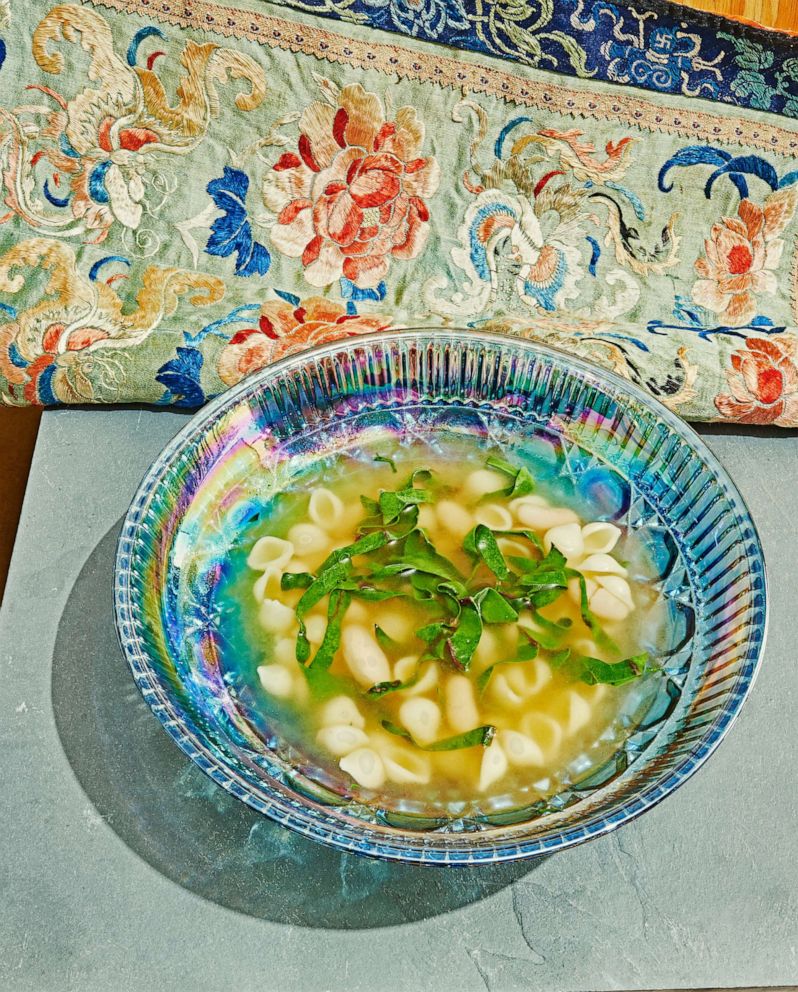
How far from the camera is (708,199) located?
3.30 ft

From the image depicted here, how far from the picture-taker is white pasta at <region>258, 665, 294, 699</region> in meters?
0.64

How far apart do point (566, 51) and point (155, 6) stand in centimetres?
42

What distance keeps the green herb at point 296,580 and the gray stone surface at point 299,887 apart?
15 cm

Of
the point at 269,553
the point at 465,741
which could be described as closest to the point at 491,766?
the point at 465,741

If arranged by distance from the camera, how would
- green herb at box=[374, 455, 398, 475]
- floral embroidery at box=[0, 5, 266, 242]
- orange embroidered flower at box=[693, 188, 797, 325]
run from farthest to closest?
orange embroidered flower at box=[693, 188, 797, 325], floral embroidery at box=[0, 5, 266, 242], green herb at box=[374, 455, 398, 475]

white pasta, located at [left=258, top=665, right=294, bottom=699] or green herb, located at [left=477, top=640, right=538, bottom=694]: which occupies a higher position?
green herb, located at [left=477, top=640, right=538, bottom=694]

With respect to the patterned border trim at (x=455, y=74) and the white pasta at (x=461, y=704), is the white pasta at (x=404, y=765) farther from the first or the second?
the patterned border trim at (x=455, y=74)

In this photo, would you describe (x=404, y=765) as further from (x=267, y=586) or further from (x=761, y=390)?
(x=761, y=390)

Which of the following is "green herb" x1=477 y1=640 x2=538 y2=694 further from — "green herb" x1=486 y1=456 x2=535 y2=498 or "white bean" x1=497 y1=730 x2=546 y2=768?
"green herb" x1=486 y1=456 x2=535 y2=498

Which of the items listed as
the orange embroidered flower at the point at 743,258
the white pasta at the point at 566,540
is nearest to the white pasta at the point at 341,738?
the white pasta at the point at 566,540

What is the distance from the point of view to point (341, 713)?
0.62m

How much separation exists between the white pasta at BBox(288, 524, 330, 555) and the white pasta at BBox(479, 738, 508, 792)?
209 millimetres

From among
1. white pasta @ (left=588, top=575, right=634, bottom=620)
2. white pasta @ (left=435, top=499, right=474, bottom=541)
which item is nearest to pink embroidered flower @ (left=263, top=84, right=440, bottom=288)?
white pasta @ (left=435, top=499, right=474, bottom=541)

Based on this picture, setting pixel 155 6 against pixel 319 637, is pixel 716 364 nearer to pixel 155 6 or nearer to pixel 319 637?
pixel 319 637
